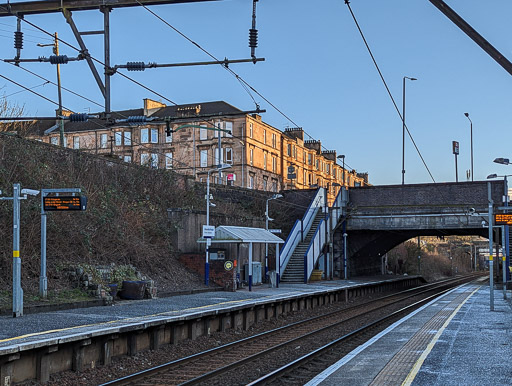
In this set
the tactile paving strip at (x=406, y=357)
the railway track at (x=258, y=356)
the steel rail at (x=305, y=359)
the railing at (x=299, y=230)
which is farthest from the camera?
the railing at (x=299, y=230)

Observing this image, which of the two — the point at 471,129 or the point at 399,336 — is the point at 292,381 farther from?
the point at 471,129

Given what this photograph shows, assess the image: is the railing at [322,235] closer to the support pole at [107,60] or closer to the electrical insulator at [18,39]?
the support pole at [107,60]

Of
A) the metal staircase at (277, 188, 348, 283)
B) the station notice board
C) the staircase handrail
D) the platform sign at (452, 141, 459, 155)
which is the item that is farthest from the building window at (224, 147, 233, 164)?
the station notice board

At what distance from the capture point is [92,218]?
1088 inches

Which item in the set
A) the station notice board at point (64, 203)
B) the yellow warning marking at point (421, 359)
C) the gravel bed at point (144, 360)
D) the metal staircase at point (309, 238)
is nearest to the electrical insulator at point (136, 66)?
the station notice board at point (64, 203)

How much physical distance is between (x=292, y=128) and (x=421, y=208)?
130 feet

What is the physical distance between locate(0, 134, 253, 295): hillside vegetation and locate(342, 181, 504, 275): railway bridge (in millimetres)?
16853

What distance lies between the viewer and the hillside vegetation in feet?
74.3

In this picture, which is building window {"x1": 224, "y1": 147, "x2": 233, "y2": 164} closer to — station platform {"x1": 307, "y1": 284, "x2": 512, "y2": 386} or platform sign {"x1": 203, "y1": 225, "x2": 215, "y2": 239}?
platform sign {"x1": 203, "y1": 225, "x2": 215, "y2": 239}

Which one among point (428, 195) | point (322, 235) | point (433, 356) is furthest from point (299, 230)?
point (433, 356)

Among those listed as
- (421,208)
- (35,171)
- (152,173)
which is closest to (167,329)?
(35,171)

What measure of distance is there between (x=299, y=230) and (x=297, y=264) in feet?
11.2

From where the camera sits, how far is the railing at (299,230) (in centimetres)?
4153

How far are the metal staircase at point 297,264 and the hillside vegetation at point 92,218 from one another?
28.0 ft
